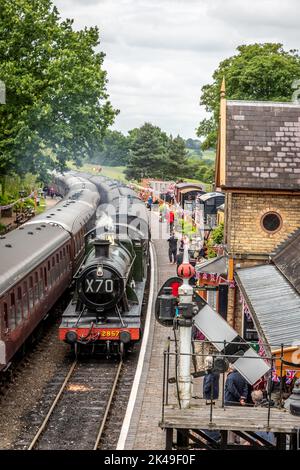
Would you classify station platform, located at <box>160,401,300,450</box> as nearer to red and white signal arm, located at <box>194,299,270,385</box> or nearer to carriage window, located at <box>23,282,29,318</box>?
red and white signal arm, located at <box>194,299,270,385</box>

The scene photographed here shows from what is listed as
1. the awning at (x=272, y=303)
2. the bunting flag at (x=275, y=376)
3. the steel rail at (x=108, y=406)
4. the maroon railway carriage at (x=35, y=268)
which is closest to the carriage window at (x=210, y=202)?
the maroon railway carriage at (x=35, y=268)

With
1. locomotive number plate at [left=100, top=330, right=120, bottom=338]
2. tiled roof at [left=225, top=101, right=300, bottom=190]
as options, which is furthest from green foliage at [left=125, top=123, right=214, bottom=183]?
locomotive number plate at [left=100, top=330, right=120, bottom=338]

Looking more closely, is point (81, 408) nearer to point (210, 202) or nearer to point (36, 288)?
point (36, 288)

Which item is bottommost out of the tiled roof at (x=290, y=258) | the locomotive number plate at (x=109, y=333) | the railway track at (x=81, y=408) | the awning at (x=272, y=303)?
the railway track at (x=81, y=408)

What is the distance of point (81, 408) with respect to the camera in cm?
1634

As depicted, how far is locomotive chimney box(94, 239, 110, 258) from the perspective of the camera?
→ 64.4ft

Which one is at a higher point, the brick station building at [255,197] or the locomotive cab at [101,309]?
the brick station building at [255,197]

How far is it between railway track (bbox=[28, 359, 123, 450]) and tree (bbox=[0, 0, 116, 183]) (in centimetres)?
1426

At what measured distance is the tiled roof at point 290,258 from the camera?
16203mm

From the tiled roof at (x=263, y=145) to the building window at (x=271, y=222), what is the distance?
82cm

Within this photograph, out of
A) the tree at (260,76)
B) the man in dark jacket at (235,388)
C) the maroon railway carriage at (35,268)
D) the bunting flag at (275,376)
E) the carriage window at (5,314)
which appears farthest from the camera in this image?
the tree at (260,76)

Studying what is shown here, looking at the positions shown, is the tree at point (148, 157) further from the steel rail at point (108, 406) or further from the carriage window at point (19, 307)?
the carriage window at point (19, 307)

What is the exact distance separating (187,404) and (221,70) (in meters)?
46.0

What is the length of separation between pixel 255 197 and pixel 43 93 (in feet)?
50.8
